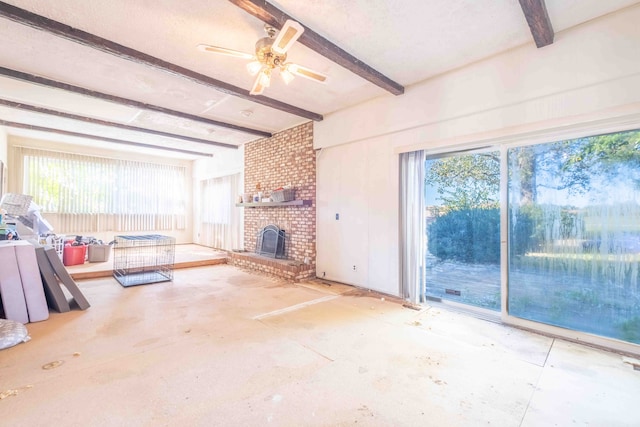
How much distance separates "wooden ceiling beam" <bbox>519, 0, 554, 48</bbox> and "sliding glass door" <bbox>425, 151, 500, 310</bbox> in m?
1.20

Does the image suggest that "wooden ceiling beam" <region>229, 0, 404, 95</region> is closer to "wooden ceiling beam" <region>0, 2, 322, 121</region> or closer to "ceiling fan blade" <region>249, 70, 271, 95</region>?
"ceiling fan blade" <region>249, 70, 271, 95</region>

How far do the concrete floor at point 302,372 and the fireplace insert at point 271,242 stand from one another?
2295 mm

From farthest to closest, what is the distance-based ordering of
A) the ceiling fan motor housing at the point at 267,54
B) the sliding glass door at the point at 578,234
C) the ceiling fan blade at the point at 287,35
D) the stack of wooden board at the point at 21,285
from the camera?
the stack of wooden board at the point at 21,285 → the ceiling fan motor housing at the point at 267,54 → the sliding glass door at the point at 578,234 → the ceiling fan blade at the point at 287,35

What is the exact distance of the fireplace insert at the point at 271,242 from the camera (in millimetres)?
5910

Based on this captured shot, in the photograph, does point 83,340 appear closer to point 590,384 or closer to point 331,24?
point 331,24

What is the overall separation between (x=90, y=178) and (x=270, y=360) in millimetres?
8183

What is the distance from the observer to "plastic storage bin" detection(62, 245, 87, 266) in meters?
5.83

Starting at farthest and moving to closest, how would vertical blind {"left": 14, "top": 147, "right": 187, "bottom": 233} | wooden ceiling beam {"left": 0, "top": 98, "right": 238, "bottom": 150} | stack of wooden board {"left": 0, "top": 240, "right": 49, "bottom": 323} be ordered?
vertical blind {"left": 14, "top": 147, "right": 187, "bottom": 233} < wooden ceiling beam {"left": 0, "top": 98, "right": 238, "bottom": 150} < stack of wooden board {"left": 0, "top": 240, "right": 49, "bottom": 323}

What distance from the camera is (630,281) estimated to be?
263 cm

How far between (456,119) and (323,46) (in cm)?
183

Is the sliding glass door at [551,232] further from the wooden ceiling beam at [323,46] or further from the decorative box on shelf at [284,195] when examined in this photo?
the decorative box on shelf at [284,195]

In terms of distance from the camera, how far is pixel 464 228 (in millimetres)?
3902

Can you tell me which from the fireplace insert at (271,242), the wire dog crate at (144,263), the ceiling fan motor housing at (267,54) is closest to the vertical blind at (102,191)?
the wire dog crate at (144,263)

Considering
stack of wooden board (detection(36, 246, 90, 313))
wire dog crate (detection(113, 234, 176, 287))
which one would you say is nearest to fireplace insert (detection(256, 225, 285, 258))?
wire dog crate (detection(113, 234, 176, 287))
